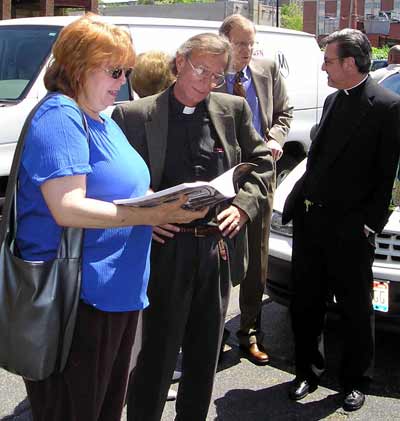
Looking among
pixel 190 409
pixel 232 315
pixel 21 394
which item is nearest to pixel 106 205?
pixel 190 409

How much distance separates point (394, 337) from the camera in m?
4.06

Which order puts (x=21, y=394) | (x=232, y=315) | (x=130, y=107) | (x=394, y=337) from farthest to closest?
(x=232, y=315) → (x=394, y=337) → (x=21, y=394) → (x=130, y=107)

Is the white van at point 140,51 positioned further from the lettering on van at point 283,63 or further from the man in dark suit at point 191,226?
the man in dark suit at point 191,226

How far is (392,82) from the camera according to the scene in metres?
5.48

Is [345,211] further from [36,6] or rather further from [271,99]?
[36,6]

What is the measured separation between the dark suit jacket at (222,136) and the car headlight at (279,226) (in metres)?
1.16

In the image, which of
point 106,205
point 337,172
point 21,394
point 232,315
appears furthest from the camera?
point 232,315

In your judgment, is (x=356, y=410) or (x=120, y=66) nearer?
(x=120, y=66)

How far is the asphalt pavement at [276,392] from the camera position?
10.5 feet

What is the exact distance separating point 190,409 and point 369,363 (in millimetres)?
1024

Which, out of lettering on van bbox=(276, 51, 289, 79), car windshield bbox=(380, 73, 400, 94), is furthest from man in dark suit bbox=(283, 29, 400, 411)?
lettering on van bbox=(276, 51, 289, 79)

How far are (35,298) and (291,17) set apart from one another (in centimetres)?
8398

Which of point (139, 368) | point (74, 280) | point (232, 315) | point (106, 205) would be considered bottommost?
point (232, 315)

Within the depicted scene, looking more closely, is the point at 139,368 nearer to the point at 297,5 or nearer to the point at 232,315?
Result: the point at 232,315
